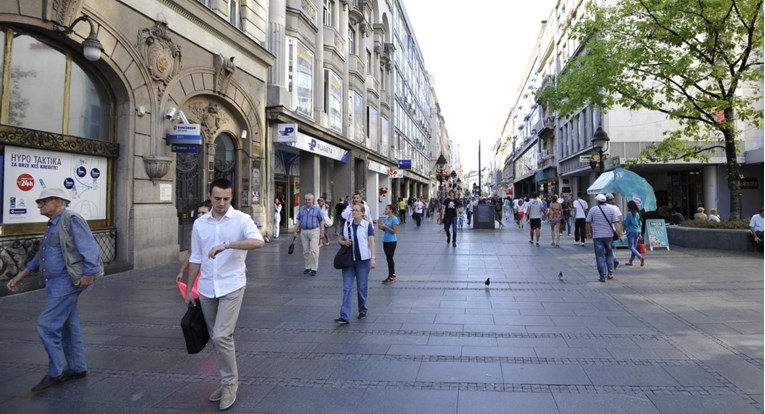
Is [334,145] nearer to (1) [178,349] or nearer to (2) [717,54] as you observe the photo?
(2) [717,54]

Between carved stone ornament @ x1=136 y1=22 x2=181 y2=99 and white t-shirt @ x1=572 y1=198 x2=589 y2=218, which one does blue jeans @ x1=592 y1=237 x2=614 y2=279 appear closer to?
white t-shirt @ x1=572 y1=198 x2=589 y2=218

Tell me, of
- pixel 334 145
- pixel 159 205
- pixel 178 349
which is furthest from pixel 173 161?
pixel 334 145

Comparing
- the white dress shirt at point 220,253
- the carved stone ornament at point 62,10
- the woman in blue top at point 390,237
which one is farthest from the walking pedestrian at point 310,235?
the white dress shirt at point 220,253

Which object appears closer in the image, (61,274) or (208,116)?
(61,274)

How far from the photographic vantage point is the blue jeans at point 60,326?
4.13m

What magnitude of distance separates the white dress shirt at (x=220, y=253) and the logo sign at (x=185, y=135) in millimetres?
8779

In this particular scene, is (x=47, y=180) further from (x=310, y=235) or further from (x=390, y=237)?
(x=390, y=237)

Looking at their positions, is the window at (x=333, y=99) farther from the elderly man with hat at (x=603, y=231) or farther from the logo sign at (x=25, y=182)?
the elderly man with hat at (x=603, y=231)

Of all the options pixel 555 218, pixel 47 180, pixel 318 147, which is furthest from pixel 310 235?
pixel 318 147

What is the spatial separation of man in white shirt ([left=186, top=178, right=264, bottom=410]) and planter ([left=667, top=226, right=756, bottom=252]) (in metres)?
14.5

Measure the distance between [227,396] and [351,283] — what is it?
9.18 feet

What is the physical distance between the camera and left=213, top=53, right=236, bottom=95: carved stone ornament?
46.6 ft

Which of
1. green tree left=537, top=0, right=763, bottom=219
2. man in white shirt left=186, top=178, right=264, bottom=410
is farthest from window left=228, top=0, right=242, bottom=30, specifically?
man in white shirt left=186, top=178, right=264, bottom=410

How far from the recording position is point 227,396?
373 centimetres
